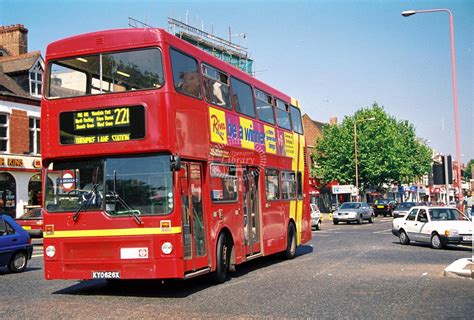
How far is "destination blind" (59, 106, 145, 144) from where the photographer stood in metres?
10.4

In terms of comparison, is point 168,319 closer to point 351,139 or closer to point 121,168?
point 121,168

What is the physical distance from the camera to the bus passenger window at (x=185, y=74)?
10820 millimetres

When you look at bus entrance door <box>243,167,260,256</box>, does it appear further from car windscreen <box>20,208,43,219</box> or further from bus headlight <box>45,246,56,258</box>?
car windscreen <box>20,208,43,219</box>

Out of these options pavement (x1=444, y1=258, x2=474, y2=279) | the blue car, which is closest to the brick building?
the blue car

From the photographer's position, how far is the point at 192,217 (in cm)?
1110

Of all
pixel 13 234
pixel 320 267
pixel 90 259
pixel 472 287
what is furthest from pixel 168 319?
pixel 13 234

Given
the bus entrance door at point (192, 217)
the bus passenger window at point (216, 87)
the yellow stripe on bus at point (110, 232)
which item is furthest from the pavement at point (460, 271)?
the yellow stripe on bus at point (110, 232)

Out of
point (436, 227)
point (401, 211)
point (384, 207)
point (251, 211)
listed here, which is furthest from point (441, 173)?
point (384, 207)

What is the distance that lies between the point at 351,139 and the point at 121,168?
190ft

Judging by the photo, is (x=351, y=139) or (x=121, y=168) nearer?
(x=121, y=168)

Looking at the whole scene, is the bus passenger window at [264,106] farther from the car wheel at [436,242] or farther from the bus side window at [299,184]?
the car wheel at [436,242]

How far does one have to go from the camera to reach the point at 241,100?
46.5ft

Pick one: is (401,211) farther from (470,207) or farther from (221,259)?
(221,259)

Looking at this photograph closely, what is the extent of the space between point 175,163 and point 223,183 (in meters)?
2.86
